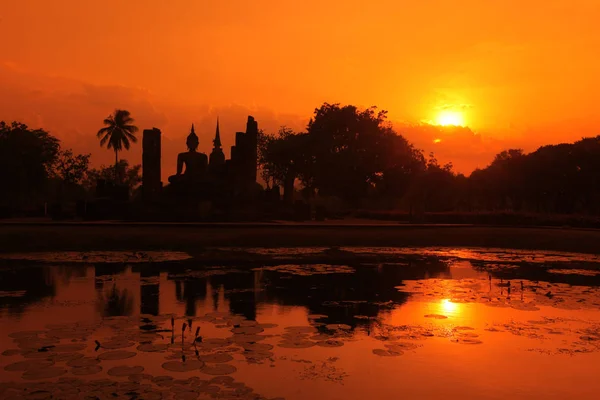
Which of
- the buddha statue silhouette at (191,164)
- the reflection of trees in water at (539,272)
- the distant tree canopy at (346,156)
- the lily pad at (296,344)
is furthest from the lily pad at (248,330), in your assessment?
the distant tree canopy at (346,156)

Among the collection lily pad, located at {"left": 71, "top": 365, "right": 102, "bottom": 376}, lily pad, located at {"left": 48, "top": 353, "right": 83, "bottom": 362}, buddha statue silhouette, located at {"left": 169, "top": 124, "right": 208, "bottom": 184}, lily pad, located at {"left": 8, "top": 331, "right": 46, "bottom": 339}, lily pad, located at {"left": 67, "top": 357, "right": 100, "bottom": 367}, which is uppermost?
buddha statue silhouette, located at {"left": 169, "top": 124, "right": 208, "bottom": 184}

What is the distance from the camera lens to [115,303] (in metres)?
11.9

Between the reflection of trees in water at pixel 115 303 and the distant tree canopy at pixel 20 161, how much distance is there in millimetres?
47175

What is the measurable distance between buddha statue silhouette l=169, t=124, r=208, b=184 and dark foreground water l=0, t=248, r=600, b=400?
21928 mm

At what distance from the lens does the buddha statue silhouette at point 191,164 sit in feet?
128

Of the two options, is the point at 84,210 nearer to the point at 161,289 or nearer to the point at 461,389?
the point at 161,289

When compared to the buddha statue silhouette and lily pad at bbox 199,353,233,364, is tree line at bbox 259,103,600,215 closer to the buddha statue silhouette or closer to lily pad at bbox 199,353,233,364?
the buddha statue silhouette

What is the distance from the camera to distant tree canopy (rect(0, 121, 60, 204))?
2163 inches

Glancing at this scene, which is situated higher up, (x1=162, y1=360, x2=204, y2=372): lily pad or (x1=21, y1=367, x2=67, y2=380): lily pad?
(x1=21, y1=367, x2=67, y2=380): lily pad

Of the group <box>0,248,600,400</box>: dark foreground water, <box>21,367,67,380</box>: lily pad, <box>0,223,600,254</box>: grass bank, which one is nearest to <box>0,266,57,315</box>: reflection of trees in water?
<box>0,248,600,400</box>: dark foreground water

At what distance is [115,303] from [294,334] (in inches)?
178

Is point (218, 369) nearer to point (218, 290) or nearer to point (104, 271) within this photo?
point (218, 290)

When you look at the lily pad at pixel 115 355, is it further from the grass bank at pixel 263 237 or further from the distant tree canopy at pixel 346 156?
the distant tree canopy at pixel 346 156

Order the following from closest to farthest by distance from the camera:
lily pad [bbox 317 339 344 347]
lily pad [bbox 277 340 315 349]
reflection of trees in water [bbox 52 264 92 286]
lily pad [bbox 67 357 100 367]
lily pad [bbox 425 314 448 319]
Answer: lily pad [bbox 67 357 100 367] < lily pad [bbox 277 340 315 349] < lily pad [bbox 317 339 344 347] < lily pad [bbox 425 314 448 319] < reflection of trees in water [bbox 52 264 92 286]
